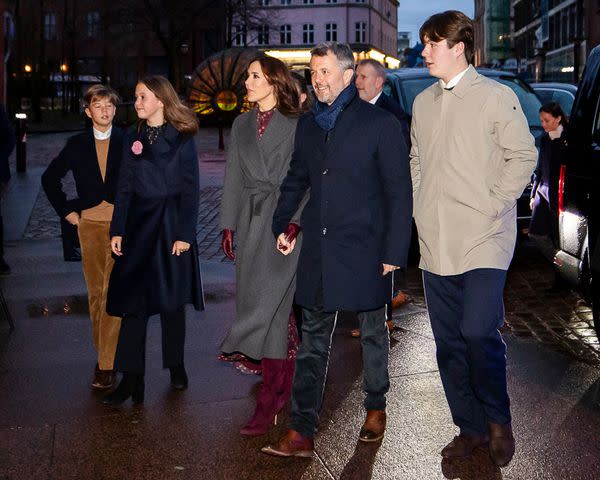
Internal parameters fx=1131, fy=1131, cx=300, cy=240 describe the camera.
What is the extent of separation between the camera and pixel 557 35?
78562 millimetres

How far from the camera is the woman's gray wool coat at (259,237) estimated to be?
5383 mm

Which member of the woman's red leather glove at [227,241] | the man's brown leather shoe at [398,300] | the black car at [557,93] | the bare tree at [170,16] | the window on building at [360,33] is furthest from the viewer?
the window on building at [360,33]

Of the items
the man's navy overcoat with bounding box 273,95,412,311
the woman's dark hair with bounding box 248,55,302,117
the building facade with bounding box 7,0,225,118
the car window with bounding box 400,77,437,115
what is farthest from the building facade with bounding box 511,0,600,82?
the man's navy overcoat with bounding box 273,95,412,311

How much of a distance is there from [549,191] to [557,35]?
73801 mm

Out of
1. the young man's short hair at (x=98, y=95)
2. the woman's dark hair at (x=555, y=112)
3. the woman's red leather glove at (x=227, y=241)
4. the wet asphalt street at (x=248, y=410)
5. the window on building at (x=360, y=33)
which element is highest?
the window on building at (x=360, y=33)

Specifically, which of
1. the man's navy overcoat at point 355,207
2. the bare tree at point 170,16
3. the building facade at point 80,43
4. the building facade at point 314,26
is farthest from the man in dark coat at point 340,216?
the building facade at point 314,26

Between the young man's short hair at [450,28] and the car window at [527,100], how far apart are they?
26.4 ft

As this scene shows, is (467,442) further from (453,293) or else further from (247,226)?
(247,226)

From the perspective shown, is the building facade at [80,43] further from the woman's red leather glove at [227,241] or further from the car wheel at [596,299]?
the woman's red leather glove at [227,241]

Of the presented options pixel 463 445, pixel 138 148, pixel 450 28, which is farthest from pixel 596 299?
pixel 138 148

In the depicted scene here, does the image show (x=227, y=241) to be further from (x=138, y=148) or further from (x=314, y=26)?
(x=314, y=26)

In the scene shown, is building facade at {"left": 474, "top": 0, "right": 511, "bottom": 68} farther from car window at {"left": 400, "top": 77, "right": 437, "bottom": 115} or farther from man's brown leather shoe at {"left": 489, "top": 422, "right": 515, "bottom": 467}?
man's brown leather shoe at {"left": 489, "top": 422, "right": 515, "bottom": 467}

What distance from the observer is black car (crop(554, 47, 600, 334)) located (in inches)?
260

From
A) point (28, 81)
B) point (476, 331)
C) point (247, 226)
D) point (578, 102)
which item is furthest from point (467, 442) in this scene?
point (28, 81)
